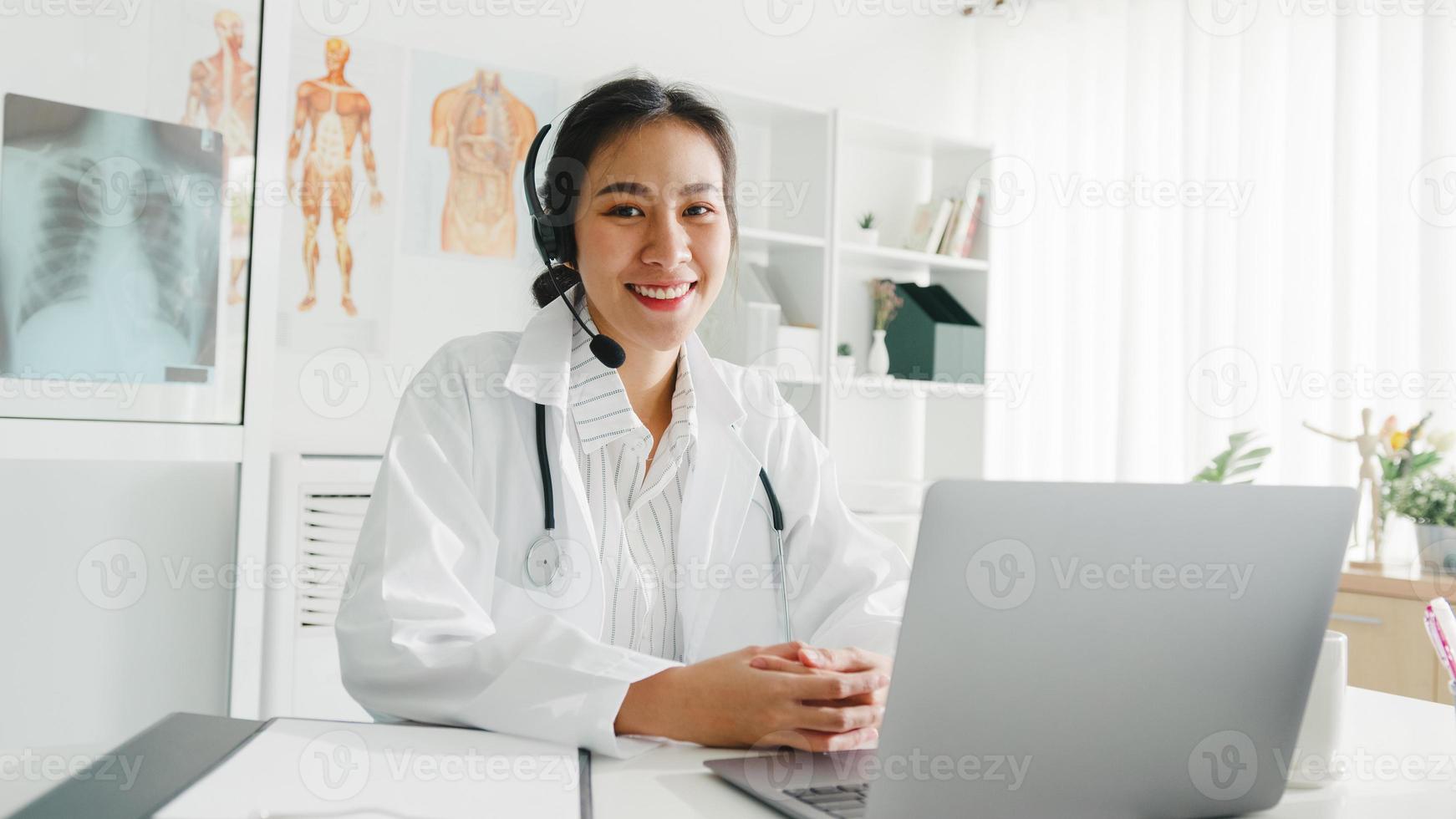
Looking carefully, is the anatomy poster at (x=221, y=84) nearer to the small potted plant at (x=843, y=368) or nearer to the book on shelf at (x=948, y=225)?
the small potted plant at (x=843, y=368)

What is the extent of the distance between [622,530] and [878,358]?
1.98 metres

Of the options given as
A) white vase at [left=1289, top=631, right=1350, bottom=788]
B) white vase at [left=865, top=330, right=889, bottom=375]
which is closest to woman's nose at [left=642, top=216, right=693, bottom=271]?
white vase at [left=1289, top=631, right=1350, bottom=788]

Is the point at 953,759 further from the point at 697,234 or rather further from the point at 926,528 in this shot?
the point at 697,234

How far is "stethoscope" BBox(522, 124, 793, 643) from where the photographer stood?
3.94ft

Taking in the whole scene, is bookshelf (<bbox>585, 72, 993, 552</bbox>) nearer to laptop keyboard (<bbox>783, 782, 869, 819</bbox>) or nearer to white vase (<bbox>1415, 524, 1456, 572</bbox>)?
white vase (<bbox>1415, 524, 1456, 572</bbox>)

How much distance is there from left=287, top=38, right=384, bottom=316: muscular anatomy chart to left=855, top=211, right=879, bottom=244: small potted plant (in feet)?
4.69

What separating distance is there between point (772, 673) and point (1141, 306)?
2.58 m

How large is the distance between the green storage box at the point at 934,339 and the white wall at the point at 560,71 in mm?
667

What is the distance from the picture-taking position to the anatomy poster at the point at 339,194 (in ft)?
7.94

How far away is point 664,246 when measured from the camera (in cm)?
135

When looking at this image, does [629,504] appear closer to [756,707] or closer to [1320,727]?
[756,707]

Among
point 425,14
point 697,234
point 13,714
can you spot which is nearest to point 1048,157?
point 425,14

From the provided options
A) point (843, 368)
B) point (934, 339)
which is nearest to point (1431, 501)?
point (934, 339)

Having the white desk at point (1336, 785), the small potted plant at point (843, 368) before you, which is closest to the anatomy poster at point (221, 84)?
the white desk at point (1336, 785)
